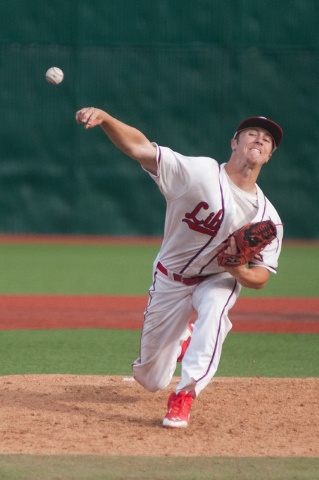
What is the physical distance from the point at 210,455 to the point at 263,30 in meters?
13.3

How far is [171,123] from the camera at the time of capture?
15.3 m

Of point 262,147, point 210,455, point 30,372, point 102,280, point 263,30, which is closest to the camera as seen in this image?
point 210,455

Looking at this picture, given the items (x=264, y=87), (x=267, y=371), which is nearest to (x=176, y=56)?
(x=264, y=87)

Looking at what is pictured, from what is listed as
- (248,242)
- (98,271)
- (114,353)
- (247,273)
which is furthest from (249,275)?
(98,271)

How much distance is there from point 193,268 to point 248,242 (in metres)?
0.52

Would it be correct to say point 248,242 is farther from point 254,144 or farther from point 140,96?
point 140,96

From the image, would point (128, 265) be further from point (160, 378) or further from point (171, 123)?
point (160, 378)

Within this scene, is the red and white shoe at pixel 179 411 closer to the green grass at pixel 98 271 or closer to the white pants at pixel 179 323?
the white pants at pixel 179 323

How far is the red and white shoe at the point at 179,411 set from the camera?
12.0 feet

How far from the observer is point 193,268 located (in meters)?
4.04

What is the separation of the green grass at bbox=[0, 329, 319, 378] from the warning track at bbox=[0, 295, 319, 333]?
0.98ft

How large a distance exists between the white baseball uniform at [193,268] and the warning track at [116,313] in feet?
8.46

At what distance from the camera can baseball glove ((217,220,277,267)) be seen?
12.0 ft

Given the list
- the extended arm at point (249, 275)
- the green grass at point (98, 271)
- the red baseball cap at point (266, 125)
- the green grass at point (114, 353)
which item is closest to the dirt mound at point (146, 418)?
the green grass at point (114, 353)
